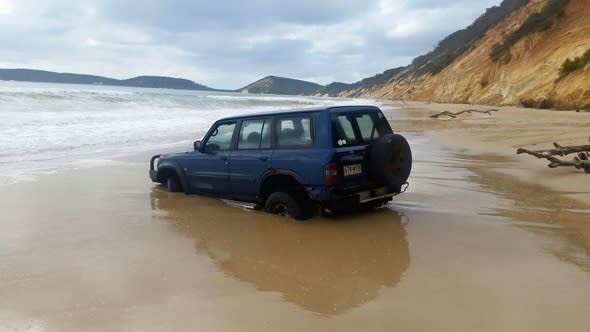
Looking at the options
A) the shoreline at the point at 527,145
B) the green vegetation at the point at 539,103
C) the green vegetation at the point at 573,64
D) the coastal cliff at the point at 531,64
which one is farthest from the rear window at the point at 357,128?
the green vegetation at the point at 573,64

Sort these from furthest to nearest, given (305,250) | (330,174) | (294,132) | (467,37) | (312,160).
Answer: (467,37), (294,132), (312,160), (330,174), (305,250)

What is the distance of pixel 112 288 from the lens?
4645 millimetres

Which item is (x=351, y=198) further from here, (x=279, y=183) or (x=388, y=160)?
(x=279, y=183)

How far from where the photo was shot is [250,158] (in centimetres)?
756

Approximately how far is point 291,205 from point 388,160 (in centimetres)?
144

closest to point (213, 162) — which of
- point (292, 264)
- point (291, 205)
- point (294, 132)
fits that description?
point (294, 132)

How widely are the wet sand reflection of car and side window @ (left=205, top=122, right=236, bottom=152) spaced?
3.01 ft

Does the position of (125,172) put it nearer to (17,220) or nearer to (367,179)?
(17,220)

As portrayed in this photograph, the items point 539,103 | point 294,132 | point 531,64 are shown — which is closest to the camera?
point 294,132

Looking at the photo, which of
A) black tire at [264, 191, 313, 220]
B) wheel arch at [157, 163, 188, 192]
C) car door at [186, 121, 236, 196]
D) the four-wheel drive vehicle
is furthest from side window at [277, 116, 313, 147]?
wheel arch at [157, 163, 188, 192]

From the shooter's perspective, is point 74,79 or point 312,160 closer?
point 312,160

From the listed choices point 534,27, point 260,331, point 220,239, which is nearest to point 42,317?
point 260,331

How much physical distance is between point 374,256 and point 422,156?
8843mm

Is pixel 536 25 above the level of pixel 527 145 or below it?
above
